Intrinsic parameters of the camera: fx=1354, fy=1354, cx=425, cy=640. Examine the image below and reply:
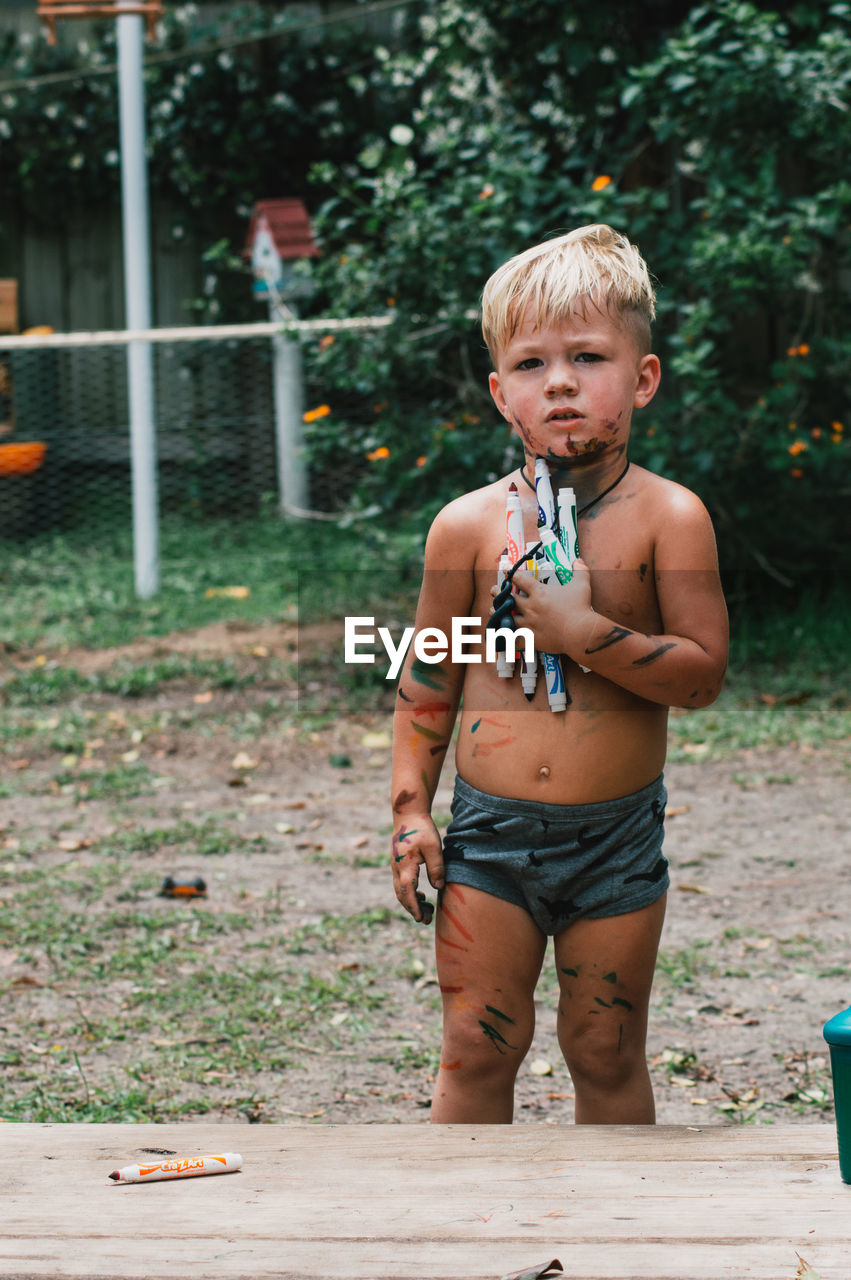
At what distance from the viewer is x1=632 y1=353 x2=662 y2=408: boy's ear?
1880 mm

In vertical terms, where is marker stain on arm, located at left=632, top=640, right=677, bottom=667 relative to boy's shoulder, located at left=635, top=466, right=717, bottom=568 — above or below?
below

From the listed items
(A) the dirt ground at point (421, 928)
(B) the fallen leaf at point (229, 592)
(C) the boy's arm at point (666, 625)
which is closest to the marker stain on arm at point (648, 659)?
(C) the boy's arm at point (666, 625)

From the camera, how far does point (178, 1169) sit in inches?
66.2

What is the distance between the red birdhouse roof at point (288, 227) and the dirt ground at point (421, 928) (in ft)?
10.8

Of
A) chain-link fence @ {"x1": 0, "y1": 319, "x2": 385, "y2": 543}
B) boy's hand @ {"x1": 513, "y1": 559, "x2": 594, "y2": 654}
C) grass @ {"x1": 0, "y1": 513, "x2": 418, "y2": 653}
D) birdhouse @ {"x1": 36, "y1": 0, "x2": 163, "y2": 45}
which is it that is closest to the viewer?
boy's hand @ {"x1": 513, "y1": 559, "x2": 594, "y2": 654}

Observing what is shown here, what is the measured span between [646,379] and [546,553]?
0.29 meters

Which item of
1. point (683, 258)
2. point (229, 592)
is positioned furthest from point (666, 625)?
point (229, 592)

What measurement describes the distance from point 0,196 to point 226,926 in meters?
7.72

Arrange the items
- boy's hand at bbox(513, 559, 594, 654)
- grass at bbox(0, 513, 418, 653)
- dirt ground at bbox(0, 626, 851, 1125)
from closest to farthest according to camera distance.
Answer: boy's hand at bbox(513, 559, 594, 654)
dirt ground at bbox(0, 626, 851, 1125)
grass at bbox(0, 513, 418, 653)

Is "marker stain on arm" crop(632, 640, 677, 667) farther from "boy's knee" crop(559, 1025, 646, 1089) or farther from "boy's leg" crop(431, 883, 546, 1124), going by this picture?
"boy's knee" crop(559, 1025, 646, 1089)

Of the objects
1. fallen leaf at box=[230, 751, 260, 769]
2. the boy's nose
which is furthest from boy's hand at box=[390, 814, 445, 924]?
fallen leaf at box=[230, 751, 260, 769]

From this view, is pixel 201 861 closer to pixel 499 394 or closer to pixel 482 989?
pixel 482 989

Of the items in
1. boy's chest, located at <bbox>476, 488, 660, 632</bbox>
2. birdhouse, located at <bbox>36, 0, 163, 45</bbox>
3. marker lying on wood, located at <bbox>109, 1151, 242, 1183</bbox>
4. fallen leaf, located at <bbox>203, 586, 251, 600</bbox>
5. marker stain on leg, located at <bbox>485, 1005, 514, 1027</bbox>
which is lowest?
marker lying on wood, located at <bbox>109, 1151, 242, 1183</bbox>

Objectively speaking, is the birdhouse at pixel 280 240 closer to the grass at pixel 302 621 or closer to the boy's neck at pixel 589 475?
the grass at pixel 302 621
